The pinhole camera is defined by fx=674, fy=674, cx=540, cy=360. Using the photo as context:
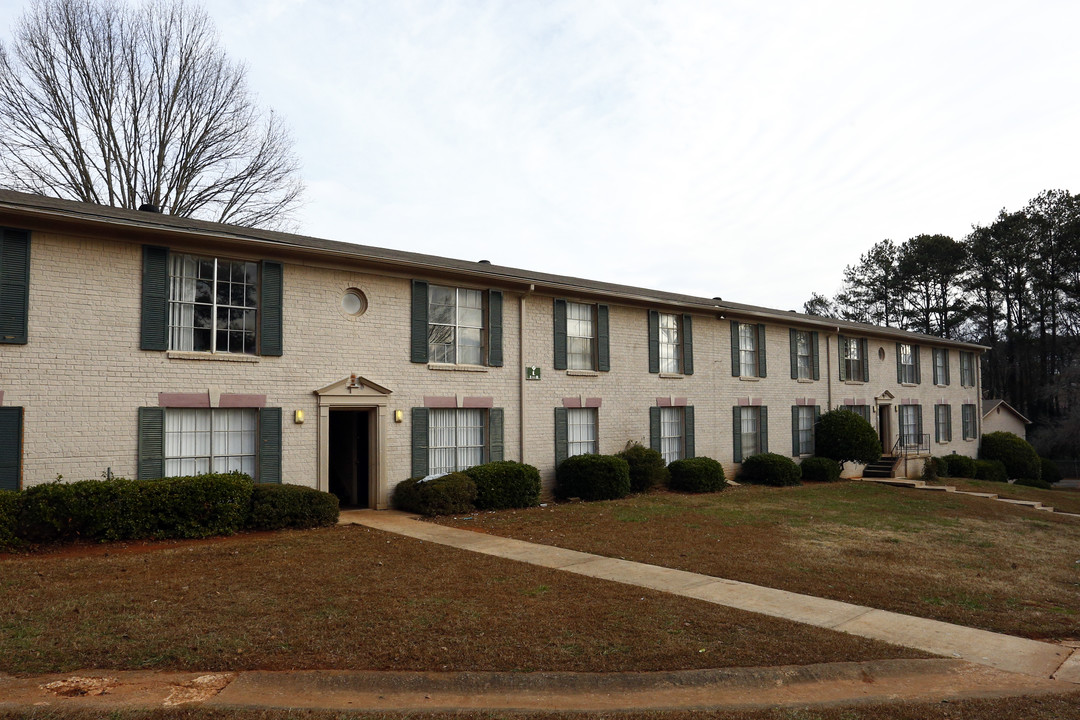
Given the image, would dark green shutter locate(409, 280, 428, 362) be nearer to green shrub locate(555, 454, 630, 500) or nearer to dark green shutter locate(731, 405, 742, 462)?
green shrub locate(555, 454, 630, 500)

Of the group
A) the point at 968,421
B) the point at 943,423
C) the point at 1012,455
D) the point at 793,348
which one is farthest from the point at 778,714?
the point at 1012,455

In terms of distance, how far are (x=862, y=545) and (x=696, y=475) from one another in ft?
24.5

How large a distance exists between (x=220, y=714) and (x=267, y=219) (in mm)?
24348

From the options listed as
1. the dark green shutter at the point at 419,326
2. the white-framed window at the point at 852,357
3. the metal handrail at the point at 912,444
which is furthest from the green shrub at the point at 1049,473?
the dark green shutter at the point at 419,326

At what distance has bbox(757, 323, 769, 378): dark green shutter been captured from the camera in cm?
2309

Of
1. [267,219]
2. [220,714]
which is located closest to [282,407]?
[220,714]

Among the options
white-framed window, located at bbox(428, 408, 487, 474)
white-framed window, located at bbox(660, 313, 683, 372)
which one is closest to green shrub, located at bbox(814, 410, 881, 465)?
white-framed window, located at bbox(660, 313, 683, 372)

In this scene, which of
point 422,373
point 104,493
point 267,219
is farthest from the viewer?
point 267,219

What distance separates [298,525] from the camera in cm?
1195

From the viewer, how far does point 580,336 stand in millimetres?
18312

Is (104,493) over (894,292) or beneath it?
beneath

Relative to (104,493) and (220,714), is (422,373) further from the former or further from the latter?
(220,714)

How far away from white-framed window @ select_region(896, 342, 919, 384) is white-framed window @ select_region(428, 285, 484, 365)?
2135 cm

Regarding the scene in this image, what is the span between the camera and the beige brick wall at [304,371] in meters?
11.0
